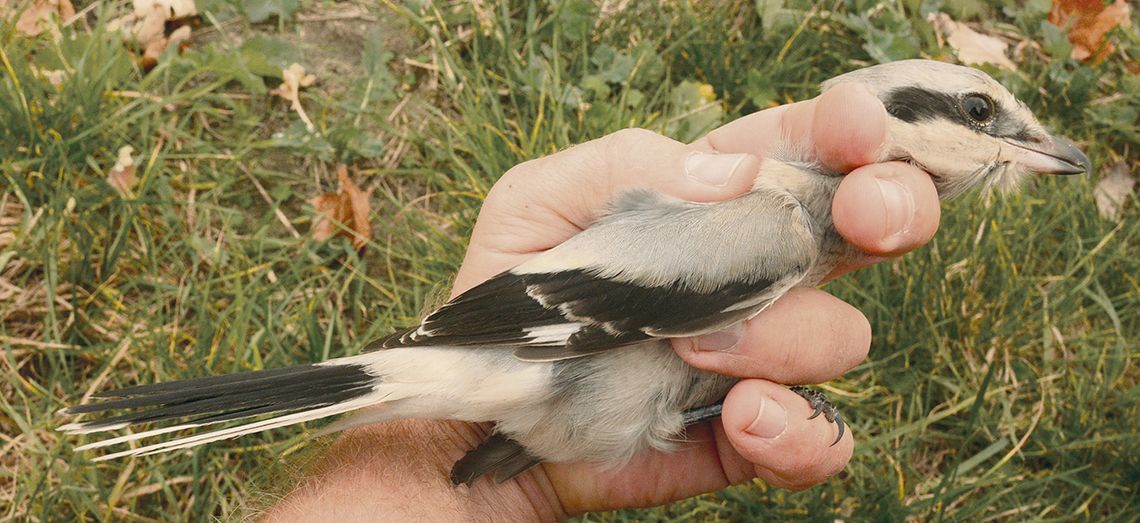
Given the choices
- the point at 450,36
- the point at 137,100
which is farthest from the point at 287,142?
the point at 450,36

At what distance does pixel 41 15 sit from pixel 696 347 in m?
3.14

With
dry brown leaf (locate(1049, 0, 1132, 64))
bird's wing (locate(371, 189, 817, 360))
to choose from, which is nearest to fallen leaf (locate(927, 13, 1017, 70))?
dry brown leaf (locate(1049, 0, 1132, 64))

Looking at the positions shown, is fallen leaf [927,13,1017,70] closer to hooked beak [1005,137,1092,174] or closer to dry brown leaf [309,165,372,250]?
hooked beak [1005,137,1092,174]

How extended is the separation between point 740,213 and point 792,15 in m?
2.17

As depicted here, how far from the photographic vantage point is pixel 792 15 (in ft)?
13.6

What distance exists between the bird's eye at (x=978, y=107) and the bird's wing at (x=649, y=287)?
564 mm

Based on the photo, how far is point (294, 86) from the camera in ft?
12.6

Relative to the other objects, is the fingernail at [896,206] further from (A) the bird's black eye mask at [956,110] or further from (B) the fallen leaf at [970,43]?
(B) the fallen leaf at [970,43]

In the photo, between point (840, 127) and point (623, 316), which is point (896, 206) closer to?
point (840, 127)

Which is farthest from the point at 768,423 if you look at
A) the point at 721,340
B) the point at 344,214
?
the point at 344,214

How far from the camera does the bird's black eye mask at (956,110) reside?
7.95 feet

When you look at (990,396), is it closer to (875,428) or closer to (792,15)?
(875,428)

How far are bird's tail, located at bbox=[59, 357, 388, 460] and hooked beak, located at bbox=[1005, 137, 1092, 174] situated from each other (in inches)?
67.9

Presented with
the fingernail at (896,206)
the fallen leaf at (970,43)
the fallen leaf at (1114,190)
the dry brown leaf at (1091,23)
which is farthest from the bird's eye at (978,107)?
the dry brown leaf at (1091,23)
